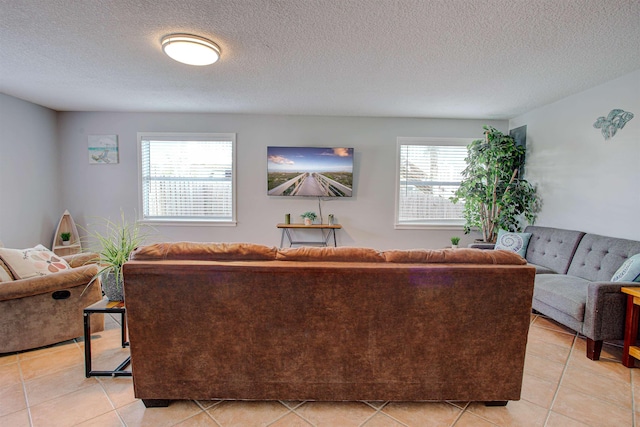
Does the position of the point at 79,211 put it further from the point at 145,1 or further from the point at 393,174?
the point at 393,174

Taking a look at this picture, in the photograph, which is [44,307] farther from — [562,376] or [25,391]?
[562,376]

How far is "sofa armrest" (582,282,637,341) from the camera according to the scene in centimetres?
207

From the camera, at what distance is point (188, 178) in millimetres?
4434

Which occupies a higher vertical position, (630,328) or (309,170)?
(309,170)

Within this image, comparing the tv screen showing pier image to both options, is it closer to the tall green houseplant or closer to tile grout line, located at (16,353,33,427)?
the tall green houseplant

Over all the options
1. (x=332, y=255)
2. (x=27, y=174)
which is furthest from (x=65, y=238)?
(x=332, y=255)

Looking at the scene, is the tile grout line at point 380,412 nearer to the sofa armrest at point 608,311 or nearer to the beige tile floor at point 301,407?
the beige tile floor at point 301,407

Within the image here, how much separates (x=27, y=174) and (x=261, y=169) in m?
3.05

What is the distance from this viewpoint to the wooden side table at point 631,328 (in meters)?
1.98

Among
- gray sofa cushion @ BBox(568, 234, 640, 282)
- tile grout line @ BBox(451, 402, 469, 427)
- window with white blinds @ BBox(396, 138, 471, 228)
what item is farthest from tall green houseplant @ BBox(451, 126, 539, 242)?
tile grout line @ BBox(451, 402, 469, 427)

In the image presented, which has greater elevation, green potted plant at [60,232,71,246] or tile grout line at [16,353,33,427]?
green potted plant at [60,232,71,246]

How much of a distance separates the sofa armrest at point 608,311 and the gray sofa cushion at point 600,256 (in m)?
0.54

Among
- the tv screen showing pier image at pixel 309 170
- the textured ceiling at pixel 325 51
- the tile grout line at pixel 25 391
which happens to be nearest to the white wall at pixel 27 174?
the textured ceiling at pixel 325 51

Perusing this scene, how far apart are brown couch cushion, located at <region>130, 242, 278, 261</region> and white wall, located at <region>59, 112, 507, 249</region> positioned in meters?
2.93
